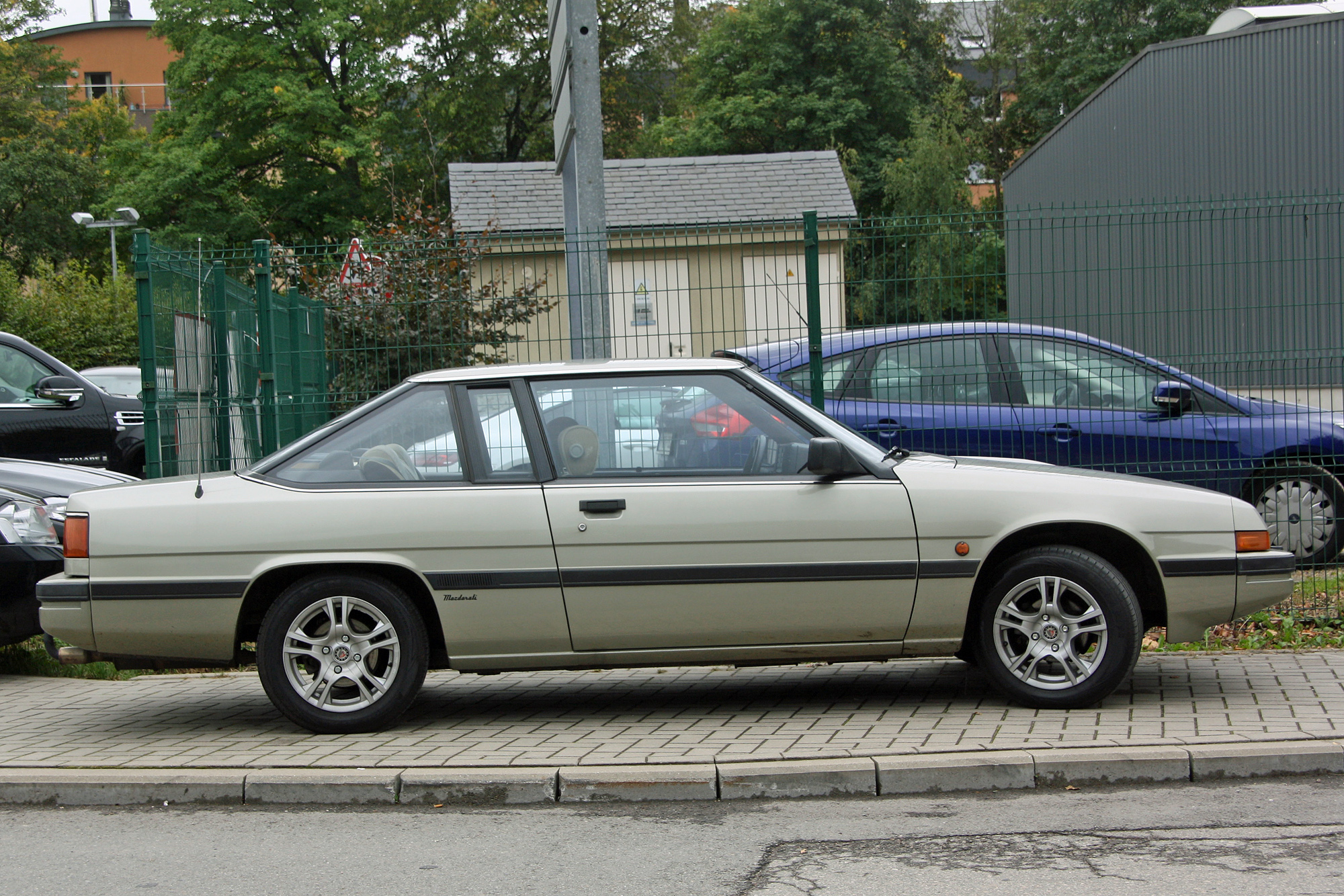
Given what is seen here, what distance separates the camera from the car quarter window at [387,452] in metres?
5.76

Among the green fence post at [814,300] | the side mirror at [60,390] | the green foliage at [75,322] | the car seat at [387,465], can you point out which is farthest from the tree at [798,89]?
the car seat at [387,465]

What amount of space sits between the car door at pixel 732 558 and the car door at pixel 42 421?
9.24 m

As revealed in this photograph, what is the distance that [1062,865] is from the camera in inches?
161

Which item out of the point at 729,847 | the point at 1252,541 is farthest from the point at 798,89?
the point at 729,847

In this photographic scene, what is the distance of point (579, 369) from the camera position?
5984 millimetres

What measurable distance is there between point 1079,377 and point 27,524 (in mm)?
6393

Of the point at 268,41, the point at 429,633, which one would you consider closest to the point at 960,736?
the point at 429,633

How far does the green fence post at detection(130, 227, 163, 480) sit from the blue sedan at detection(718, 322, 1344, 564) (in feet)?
12.3

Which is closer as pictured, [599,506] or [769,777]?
[769,777]

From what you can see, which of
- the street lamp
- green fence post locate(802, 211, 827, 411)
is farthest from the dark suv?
the street lamp

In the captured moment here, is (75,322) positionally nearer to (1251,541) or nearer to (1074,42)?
(1251,541)

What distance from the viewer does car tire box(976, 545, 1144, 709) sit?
5629mm

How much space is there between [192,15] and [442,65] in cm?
747

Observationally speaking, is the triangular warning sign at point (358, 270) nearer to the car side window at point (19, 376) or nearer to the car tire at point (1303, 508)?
the car side window at point (19, 376)
